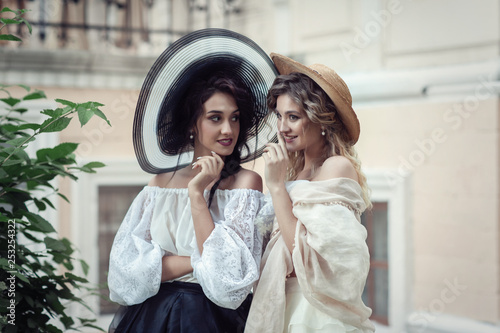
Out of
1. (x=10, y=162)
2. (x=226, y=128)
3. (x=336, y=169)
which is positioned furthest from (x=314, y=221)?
(x=10, y=162)

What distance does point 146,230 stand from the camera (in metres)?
2.09

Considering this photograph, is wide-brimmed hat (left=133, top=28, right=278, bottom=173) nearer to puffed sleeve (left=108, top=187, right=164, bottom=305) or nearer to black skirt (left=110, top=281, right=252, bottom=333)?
puffed sleeve (left=108, top=187, right=164, bottom=305)

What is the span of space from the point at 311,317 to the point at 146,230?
2.14 ft

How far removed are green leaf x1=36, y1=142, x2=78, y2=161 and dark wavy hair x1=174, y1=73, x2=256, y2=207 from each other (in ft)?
1.27

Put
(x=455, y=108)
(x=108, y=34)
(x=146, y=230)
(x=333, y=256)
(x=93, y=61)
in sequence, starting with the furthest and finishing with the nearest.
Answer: (x=108, y=34), (x=93, y=61), (x=455, y=108), (x=146, y=230), (x=333, y=256)

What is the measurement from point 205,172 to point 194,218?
6.2 inches

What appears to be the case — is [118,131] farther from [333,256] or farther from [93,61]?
[333,256]

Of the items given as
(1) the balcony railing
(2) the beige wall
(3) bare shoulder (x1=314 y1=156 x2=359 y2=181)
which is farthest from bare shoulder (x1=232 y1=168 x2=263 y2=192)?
(1) the balcony railing

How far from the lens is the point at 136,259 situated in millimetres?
2002

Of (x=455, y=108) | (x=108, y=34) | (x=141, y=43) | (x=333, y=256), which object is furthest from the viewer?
(x=141, y=43)

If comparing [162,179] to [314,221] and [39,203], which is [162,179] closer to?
[39,203]

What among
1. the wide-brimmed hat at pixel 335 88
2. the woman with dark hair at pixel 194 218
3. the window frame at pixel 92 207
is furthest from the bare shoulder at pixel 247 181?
the window frame at pixel 92 207

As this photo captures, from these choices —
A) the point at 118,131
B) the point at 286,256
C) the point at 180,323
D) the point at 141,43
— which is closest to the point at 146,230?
the point at 180,323

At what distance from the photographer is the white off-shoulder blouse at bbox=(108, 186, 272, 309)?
1.87 meters
